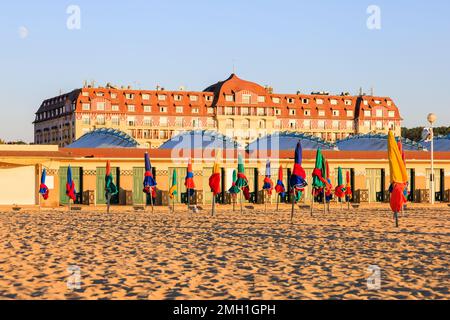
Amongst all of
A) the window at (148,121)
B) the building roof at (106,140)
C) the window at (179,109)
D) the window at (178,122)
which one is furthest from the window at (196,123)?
the building roof at (106,140)

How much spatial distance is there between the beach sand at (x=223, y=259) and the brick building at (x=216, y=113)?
72.7m

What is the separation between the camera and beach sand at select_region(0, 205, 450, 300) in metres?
10.2

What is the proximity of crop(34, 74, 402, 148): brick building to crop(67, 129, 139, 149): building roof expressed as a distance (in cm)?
4978

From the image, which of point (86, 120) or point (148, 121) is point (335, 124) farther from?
point (86, 120)

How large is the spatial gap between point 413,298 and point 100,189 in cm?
2644

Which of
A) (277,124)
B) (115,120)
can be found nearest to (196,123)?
(115,120)

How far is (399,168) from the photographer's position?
21234mm

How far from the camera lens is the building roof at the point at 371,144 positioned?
46.1 meters

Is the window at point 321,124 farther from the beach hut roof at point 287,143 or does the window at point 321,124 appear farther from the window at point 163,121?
the beach hut roof at point 287,143


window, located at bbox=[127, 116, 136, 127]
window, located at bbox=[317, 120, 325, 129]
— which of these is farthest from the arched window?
window, located at bbox=[127, 116, 136, 127]

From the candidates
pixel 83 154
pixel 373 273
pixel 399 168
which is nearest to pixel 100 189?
pixel 83 154

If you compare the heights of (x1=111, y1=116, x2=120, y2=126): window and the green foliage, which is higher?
(x1=111, y1=116, x2=120, y2=126): window

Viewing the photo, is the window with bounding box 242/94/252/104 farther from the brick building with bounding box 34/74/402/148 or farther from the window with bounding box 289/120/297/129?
the window with bounding box 289/120/297/129
